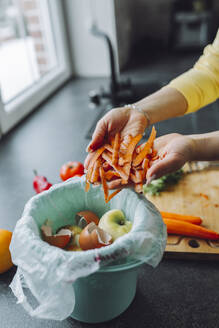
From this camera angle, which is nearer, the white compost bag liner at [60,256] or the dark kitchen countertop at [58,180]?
the white compost bag liner at [60,256]

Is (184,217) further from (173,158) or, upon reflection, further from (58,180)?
(58,180)

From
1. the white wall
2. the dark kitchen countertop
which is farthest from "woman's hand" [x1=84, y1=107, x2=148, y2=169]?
the white wall

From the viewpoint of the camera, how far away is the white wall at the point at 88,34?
254 centimetres

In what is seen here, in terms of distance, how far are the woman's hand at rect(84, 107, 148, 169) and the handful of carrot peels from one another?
0.04m

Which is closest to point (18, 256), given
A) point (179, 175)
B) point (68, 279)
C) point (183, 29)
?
point (68, 279)

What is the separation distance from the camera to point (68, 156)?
1481 millimetres

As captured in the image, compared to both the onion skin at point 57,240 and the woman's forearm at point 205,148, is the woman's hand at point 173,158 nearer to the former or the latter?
the woman's forearm at point 205,148

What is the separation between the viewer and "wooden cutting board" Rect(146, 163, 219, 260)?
2.68 feet

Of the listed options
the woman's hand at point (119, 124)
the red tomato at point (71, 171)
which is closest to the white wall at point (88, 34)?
the red tomato at point (71, 171)

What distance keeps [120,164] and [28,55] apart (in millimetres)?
1854

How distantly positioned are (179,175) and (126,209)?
43cm

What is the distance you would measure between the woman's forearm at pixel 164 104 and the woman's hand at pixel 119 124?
0.03m

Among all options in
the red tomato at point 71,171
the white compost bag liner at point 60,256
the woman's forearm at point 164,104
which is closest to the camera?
the white compost bag liner at point 60,256

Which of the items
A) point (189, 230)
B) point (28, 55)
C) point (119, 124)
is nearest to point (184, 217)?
point (189, 230)
